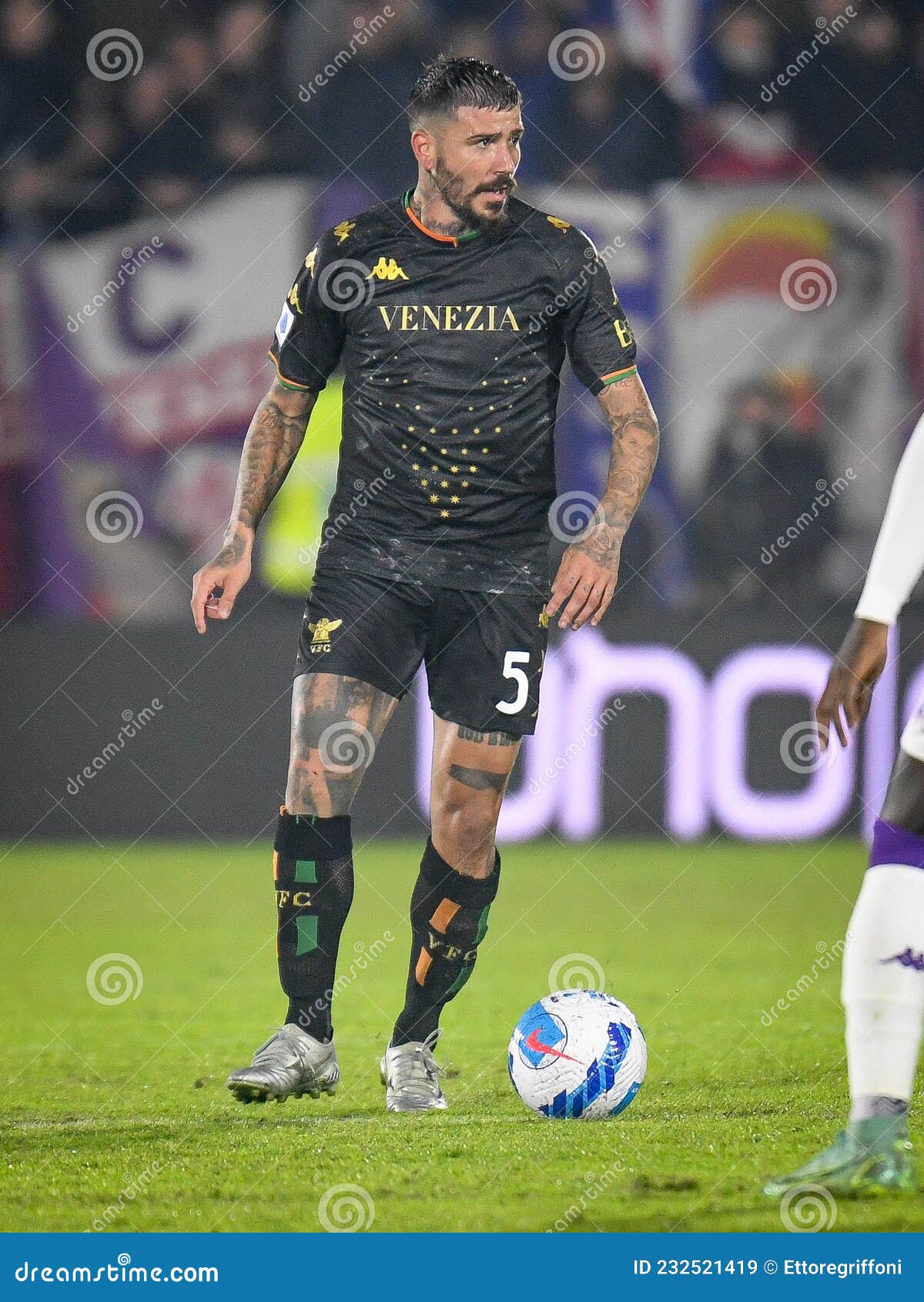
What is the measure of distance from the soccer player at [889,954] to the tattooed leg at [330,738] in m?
1.27

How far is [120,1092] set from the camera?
13.6 ft

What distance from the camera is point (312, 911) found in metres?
3.92

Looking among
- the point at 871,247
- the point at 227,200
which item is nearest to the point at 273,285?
the point at 227,200

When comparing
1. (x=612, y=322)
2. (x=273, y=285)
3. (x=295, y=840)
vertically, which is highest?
(x=273, y=285)

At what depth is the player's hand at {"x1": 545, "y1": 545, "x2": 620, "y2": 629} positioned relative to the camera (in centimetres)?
364

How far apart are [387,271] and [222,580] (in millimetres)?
829

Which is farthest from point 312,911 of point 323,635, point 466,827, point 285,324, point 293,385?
point 285,324

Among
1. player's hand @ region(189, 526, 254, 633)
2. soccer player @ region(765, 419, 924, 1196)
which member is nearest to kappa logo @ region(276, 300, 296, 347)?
player's hand @ region(189, 526, 254, 633)

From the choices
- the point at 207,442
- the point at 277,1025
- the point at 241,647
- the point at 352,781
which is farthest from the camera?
the point at 207,442

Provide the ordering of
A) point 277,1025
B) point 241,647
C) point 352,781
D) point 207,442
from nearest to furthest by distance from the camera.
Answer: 1. point 352,781
2. point 277,1025
3. point 241,647
4. point 207,442

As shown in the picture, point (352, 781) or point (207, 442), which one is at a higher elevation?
point (207, 442)

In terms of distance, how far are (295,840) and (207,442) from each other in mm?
5563

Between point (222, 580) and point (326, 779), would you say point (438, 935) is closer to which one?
point (326, 779)

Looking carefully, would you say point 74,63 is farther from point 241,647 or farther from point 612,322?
point 612,322
